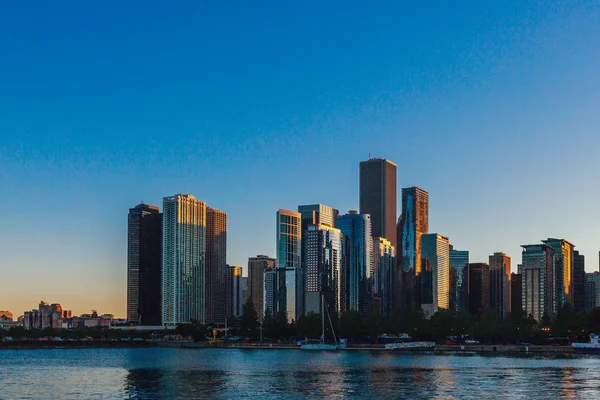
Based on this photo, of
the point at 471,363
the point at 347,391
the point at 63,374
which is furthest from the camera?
the point at 471,363

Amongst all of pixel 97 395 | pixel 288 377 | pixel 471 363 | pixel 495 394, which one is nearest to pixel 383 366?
pixel 471 363

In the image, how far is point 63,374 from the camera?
14150 cm

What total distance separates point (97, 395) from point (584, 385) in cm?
6408

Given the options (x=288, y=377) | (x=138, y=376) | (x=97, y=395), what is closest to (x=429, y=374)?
(x=288, y=377)

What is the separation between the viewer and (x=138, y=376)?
133 metres

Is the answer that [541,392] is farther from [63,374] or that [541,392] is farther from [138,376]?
[63,374]

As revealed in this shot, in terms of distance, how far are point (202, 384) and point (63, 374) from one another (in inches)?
1489

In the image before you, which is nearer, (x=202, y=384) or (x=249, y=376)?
(x=202, y=384)

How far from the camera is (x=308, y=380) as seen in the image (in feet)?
403

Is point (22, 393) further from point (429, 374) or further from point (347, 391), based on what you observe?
point (429, 374)

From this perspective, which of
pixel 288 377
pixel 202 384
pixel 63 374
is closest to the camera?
pixel 202 384

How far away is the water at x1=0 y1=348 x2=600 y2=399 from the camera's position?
334 feet

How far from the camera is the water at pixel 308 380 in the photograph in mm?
101938

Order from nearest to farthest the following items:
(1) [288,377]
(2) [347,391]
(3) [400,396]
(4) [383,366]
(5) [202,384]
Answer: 1. (3) [400,396]
2. (2) [347,391]
3. (5) [202,384]
4. (1) [288,377]
5. (4) [383,366]
